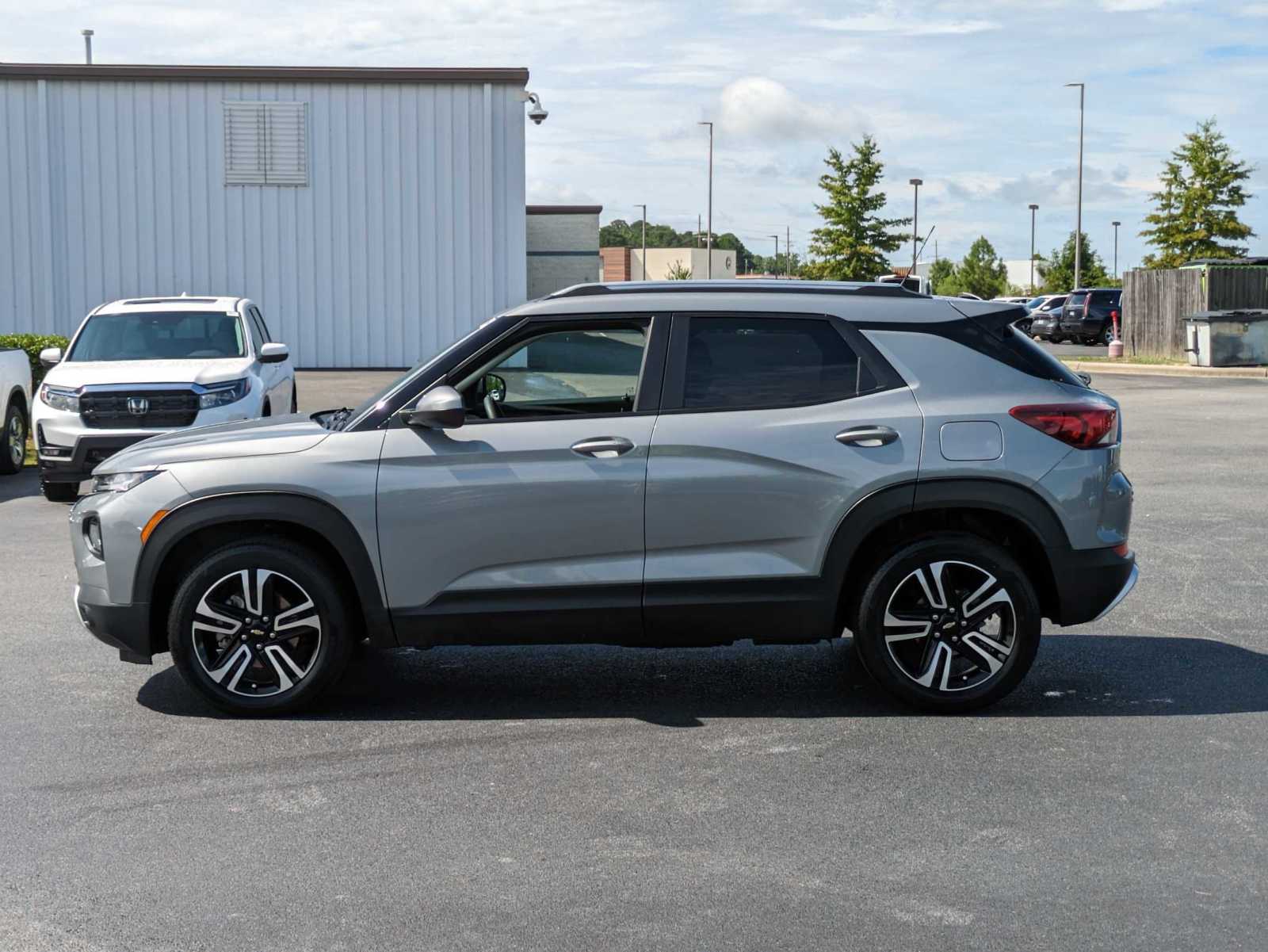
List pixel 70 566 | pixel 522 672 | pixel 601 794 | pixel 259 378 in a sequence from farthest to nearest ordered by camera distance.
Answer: pixel 259 378, pixel 70 566, pixel 522 672, pixel 601 794

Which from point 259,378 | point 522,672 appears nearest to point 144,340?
point 259,378

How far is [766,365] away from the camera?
252 inches

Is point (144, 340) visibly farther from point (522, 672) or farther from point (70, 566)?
point (522, 672)

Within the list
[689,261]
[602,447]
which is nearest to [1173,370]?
[602,447]

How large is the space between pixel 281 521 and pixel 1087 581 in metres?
3.24

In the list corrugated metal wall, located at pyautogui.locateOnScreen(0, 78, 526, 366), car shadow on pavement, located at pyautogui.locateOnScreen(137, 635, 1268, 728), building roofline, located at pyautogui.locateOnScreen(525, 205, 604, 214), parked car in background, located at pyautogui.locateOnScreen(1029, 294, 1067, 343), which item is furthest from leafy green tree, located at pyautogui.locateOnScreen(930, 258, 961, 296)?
car shadow on pavement, located at pyautogui.locateOnScreen(137, 635, 1268, 728)

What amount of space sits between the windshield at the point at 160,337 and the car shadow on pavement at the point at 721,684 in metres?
7.54

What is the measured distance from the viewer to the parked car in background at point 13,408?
1498 cm

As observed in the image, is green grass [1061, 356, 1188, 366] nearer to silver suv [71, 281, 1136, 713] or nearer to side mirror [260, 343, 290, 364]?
side mirror [260, 343, 290, 364]

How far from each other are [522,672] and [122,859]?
8.69ft

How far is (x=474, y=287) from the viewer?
31.7m

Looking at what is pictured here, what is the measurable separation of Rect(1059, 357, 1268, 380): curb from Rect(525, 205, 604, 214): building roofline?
15.4 meters

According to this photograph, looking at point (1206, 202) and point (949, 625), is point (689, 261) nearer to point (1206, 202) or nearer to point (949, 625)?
point (1206, 202)

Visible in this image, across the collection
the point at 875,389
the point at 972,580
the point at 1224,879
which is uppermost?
the point at 875,389
